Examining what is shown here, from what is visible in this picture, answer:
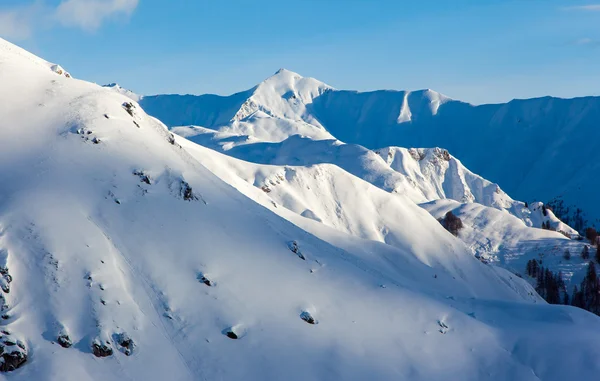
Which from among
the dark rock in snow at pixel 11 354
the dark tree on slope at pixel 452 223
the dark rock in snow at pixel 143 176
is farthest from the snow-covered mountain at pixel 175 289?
the dark tree on slope at pixel 452 223

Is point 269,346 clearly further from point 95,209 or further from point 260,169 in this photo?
point 260,169

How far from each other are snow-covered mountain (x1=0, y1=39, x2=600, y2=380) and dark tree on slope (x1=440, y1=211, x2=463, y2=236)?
9547cm

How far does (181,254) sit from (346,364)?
40.5ft

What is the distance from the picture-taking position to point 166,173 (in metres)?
45.2

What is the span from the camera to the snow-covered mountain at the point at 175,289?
1192 inches

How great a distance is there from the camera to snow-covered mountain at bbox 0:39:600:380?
30.3 metres

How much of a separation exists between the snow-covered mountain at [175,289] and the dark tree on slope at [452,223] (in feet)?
313

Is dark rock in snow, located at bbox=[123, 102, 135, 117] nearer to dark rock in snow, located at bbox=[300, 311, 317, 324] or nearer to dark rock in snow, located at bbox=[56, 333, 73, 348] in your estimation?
dark rock in snow, located at bbox=[300, 311, 317, 324]

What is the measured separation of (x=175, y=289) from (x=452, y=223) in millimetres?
116294

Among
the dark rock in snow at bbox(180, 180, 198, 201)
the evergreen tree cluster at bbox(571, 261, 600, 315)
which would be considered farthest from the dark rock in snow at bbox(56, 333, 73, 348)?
the evergreen tree cluster at bbox(571, 261, 600, 315)

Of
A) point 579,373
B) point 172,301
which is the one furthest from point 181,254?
point 579,373

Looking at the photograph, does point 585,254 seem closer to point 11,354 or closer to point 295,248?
point 295,248

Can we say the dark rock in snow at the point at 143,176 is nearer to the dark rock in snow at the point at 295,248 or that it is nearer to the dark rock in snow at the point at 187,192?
the dark rock in snow at the point at 187,192

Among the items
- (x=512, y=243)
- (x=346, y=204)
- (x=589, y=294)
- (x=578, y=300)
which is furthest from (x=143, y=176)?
(x=512, y=243)
